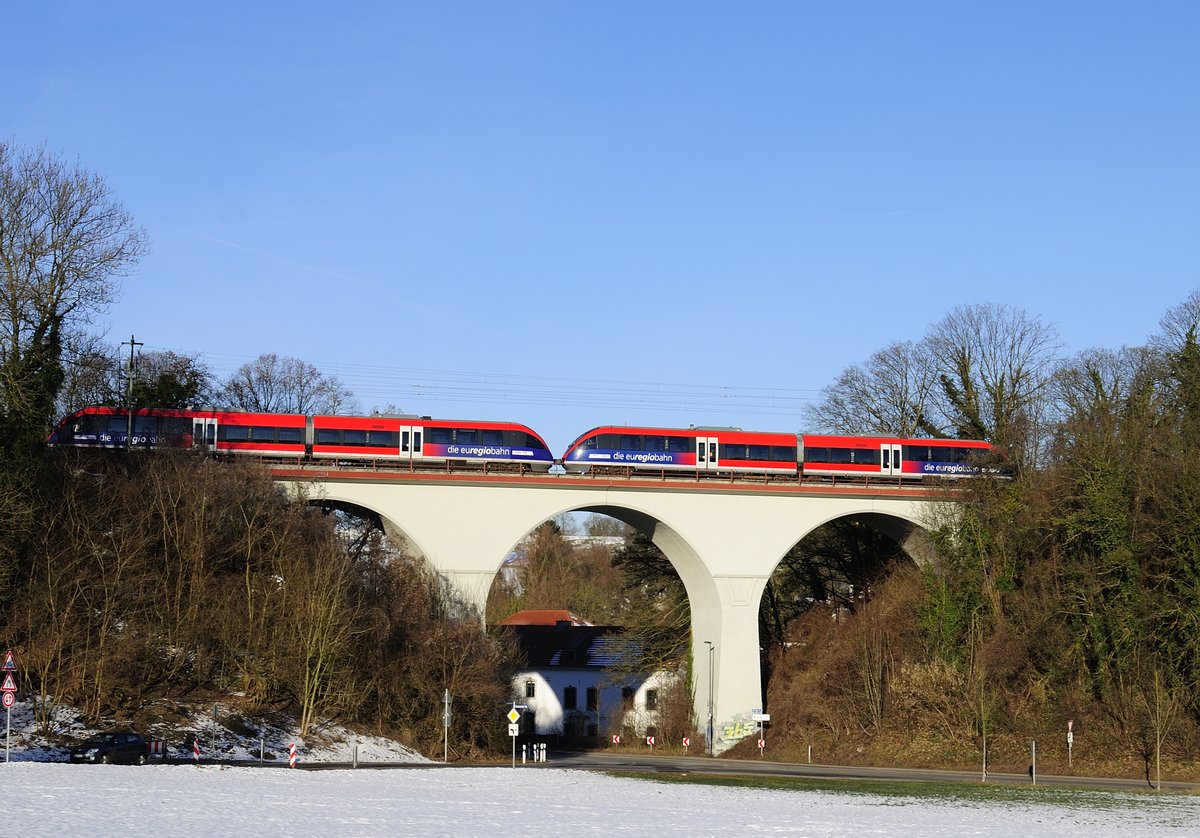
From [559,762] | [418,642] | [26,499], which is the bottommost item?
[559,762]

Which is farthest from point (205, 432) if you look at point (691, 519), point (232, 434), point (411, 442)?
point (691, 519)

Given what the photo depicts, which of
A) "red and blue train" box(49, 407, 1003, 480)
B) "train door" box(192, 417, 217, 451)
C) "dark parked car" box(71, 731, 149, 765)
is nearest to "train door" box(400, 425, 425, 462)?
"red and blue train" box(49, 407, 1003, 480)

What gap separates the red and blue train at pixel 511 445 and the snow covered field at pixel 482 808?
62.8ft

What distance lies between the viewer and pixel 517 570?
121 metres

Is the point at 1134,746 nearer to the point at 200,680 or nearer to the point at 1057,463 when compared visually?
the point at 1057,463

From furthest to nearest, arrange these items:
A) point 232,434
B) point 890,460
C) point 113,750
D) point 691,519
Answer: point 890,460 → point 691,519 → point 232,434 → point 113,750

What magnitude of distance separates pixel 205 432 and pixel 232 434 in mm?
960

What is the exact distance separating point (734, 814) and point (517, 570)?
9641 cm

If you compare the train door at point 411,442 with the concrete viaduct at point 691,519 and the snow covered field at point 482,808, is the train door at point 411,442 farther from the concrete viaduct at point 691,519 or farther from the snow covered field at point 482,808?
the snow covered field at point 482,808

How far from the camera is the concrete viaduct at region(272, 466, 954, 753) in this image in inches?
1922

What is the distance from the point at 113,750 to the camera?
32.7 m

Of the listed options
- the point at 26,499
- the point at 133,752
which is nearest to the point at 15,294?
the point at 26,499

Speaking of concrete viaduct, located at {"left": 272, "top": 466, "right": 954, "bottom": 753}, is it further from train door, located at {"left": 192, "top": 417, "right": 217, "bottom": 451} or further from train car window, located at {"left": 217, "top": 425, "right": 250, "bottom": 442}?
train door, located at {"left": 192, "top": 417, "right": 217, "bottom": 451}

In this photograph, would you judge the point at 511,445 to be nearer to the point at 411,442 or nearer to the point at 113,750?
the point at 411,442
